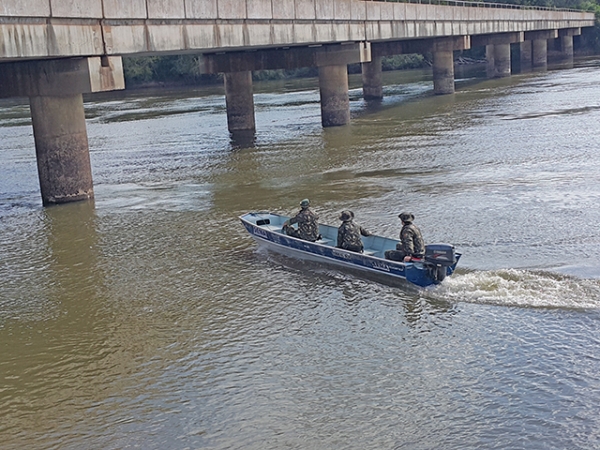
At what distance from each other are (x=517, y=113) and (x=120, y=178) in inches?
901

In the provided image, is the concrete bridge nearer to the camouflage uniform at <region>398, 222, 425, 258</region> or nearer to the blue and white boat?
the blue and white boat

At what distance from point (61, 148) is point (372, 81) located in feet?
123

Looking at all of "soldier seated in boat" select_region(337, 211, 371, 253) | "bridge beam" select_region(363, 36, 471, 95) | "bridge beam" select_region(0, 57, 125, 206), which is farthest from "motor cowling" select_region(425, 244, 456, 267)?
"bridge beam" select_region(363, 36, 471, 95)

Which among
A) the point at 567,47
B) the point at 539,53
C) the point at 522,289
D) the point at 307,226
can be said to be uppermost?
the point at 567,47

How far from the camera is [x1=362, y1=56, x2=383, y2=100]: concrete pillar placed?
200ft

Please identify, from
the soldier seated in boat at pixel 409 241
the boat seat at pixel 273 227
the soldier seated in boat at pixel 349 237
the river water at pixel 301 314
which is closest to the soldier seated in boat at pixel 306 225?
the river water at pixel 301 314

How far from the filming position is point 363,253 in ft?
62.2

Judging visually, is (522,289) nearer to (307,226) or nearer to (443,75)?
(307,226)

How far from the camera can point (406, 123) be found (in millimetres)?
44594

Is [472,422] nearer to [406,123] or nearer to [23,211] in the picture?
[23,211]

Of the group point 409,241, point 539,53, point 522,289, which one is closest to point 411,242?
point 409,241

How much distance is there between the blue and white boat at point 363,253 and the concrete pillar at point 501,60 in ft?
186

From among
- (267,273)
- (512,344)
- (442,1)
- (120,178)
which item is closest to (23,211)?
(120,178)

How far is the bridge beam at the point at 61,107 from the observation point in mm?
25812
